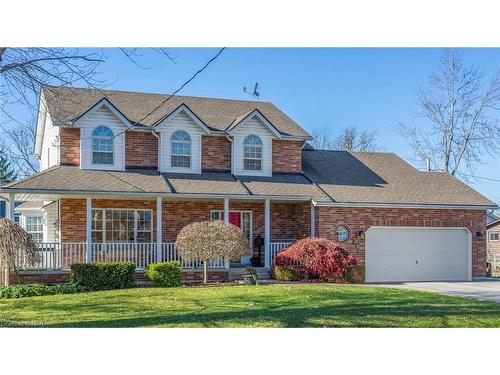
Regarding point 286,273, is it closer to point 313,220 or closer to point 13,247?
point 313,220

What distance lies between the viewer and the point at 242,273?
2150 centimetres

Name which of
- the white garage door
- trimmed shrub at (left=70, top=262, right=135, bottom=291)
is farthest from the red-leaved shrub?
trimmed shrub at (left=70, top=262, right=135, bottom=291)

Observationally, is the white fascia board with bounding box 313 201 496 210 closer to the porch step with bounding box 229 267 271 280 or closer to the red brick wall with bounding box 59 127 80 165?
the porch step with bounding box 229 267 271 280

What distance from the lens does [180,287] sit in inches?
748

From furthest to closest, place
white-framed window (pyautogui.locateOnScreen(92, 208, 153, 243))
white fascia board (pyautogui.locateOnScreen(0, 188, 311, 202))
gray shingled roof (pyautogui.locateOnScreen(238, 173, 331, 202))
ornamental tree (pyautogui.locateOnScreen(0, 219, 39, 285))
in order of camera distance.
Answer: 1. gray shingled roof (pyautogui.locateOnScreen(238, 173, 331, 202))
2. white-framed window (pyautogui.locateOnScreen(92, 208, 153, 243))
3. white fascia board (pyautogui.locateOnScreen(0, 188, 311, 202))
4. ornamental tree (pyautogui.locateOnScreen(0, 219, 39, 285))

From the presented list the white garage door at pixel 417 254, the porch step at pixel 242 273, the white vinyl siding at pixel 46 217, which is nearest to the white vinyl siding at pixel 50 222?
the white vinyl siding at pixel 46 217

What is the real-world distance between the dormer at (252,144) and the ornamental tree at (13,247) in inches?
306

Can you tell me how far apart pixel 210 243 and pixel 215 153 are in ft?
15.8

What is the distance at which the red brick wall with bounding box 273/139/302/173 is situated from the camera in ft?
78.4

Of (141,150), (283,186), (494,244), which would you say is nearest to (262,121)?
(283,186)

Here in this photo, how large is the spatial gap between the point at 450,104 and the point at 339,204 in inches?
484

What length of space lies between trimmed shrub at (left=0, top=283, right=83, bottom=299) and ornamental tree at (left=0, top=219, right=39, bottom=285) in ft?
2.12

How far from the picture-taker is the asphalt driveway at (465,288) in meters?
17.7

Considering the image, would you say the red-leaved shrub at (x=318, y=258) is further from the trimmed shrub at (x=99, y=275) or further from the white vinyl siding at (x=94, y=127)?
the white vinyl siding at (x=94, y=127)
